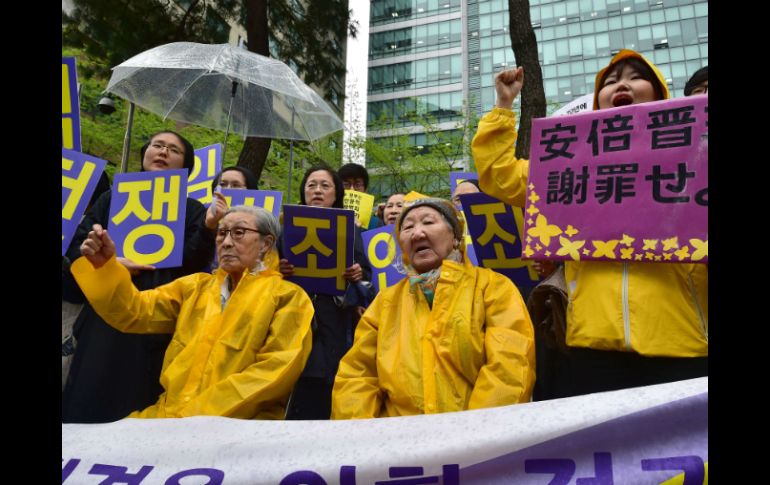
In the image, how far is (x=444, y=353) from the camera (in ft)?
7.31

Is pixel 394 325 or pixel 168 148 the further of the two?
pixel 168 148

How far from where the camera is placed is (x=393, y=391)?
2.23 m

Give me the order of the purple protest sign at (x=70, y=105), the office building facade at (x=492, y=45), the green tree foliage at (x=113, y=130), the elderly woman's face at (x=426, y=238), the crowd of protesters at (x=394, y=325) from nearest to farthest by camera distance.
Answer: the crowd of protesters at (x=394, y=325) < the elderly woman's face at (x=426, y=238) < the purple protest sign at (x=70, y=105) < the green tree foliage at (x=113, y=130) < the office building facade at (x=492, y=45)

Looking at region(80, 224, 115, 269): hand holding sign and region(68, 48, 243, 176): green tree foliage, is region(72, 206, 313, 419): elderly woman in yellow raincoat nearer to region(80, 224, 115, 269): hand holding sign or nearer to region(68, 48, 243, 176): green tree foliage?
region(80, 224, 115, 269): hand holding sign

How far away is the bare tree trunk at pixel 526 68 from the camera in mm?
5324

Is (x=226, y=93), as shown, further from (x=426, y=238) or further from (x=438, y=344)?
(x=438, y=344)

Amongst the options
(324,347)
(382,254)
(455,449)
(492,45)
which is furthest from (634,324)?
(492,45)

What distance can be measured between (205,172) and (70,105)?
2282 millimetres

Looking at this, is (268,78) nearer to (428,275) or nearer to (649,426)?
(428,275)

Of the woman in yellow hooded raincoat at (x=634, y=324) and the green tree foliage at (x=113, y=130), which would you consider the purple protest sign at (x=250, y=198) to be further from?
the green tree foliage at (x=113, y=130)

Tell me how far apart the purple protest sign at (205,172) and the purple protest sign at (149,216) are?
2224 millimetres

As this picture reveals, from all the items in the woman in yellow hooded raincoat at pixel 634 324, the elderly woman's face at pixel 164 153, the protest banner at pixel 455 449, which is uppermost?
the elderly woman's face at pixel 164 153

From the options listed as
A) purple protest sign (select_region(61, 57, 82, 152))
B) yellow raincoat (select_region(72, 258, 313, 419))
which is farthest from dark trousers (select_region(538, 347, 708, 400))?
purple protest sign (select_region(61, 57, 82, 152))

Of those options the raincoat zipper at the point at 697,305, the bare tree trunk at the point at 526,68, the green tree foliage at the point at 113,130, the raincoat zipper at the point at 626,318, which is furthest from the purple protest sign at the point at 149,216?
the green tree foliage at the point at 113,130
